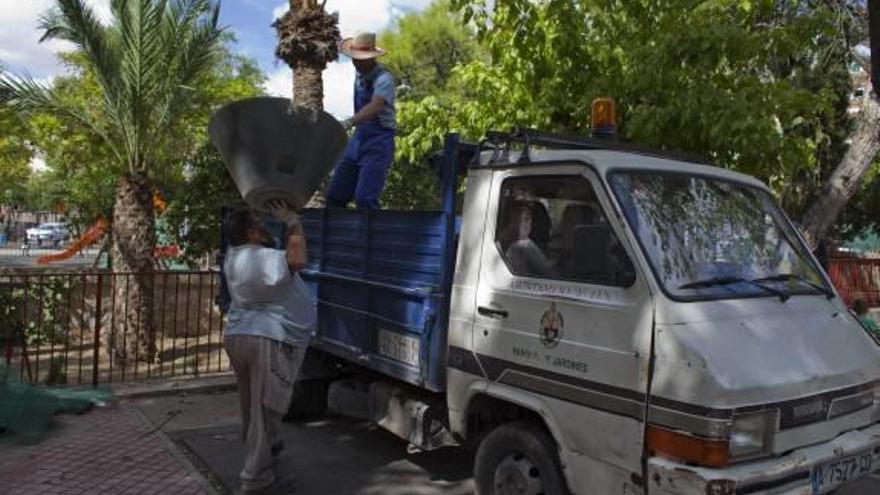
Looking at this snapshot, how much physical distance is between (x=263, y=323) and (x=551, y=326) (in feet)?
6.06

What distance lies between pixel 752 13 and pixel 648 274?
17.1 ft

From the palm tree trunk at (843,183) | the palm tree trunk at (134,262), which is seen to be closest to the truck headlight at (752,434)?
the palm tree trunk at (843,183)

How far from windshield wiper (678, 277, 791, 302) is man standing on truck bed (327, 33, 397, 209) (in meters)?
2.94

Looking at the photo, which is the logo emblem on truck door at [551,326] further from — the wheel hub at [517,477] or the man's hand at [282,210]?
the man's hand at [282,210]

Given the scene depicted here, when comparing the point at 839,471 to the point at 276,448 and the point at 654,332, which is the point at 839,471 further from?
the point at 276,448

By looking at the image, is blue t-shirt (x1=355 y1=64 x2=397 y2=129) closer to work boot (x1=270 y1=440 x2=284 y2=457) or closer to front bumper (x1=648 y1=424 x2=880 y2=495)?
work boot (x1=270 y1=440 x2=284 y2=457)

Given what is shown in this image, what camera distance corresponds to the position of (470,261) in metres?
4.46

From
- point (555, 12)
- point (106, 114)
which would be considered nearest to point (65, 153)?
point (106, 114)

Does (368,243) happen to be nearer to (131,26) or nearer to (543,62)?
(543,62)

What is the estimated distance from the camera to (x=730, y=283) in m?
3.80

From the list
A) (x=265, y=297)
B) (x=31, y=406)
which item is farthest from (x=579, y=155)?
(x=31, y=406)

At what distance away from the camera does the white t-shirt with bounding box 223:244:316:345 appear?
4.73 metres

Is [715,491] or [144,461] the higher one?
[715,491]

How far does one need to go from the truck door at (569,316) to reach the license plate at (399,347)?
61 centimetres
